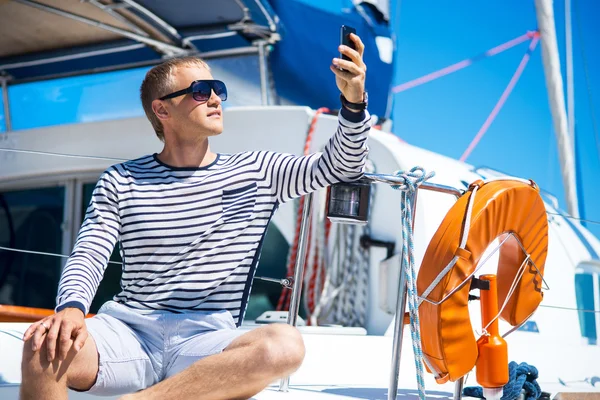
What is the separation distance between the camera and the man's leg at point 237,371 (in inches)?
66.9

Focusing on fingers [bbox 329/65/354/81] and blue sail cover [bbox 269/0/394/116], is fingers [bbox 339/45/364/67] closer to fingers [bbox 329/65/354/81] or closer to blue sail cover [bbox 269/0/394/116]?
fingers [bbox 329/65/354/81]

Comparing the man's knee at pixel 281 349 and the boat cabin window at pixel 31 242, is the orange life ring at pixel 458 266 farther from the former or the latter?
the boat cabin window at pixel 31 242

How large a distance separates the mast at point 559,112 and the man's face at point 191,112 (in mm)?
4334

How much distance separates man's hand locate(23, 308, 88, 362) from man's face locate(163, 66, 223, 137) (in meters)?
0.73

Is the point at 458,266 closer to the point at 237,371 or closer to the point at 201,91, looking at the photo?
the point at 237,371

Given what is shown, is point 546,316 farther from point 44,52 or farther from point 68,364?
point 44,52

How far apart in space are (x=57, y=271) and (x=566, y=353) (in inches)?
142

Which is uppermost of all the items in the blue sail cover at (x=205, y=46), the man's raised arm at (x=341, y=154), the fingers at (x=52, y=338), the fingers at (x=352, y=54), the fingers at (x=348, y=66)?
the blue sail cover at (x=205, y=46)

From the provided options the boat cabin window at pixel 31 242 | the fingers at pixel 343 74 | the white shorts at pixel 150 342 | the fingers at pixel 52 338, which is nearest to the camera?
the fingers at pixel 52 338

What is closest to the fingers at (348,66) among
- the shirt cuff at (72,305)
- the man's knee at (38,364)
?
the shirt cuff at (72,305)

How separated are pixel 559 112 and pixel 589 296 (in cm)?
173

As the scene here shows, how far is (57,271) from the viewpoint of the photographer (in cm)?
531

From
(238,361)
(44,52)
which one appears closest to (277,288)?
(44,52)

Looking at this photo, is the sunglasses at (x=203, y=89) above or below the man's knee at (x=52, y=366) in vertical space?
above
